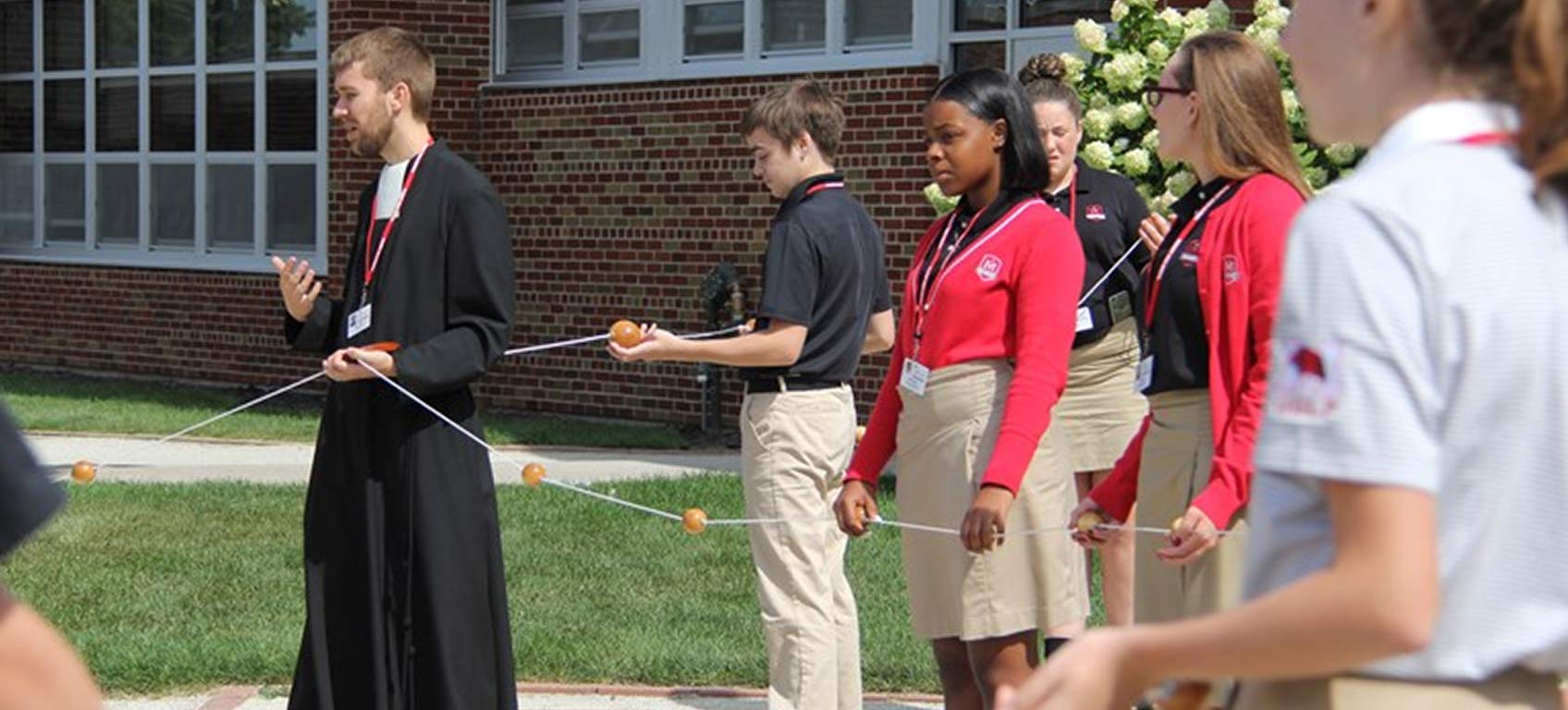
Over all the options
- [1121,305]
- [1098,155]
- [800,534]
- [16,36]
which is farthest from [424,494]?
[16,36]

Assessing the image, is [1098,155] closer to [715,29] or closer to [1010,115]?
[1010,115]

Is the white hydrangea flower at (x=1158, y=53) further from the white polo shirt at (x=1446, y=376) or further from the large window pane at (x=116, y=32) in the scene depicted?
the large window pane at (x=116, y=32)

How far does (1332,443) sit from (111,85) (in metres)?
20.0

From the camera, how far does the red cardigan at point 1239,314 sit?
457cm

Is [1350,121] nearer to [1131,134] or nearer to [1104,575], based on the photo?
[1104,575]

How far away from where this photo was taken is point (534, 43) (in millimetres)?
17109

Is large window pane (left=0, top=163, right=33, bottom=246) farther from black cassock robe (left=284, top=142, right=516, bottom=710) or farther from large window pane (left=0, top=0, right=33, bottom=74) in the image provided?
black cassock robe (left=284, top=142, right=516, bottom=710)

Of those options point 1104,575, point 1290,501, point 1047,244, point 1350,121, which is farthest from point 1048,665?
point 1104,575

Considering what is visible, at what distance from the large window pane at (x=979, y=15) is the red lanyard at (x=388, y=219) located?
831 cm

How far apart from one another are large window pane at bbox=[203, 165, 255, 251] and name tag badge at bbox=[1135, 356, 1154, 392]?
1534 cm

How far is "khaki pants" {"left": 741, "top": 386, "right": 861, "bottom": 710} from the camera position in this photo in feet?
21.4

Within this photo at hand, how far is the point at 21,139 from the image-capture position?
21875 mm

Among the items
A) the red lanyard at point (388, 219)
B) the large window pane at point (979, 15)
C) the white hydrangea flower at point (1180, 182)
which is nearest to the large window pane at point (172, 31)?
the large window pane at point (979, 15)

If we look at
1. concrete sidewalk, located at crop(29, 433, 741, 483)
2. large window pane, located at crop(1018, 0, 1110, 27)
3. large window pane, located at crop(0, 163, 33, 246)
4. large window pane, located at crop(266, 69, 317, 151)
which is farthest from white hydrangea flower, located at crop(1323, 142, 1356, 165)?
large window pane, located at crop(0, 163, 33, 246)
